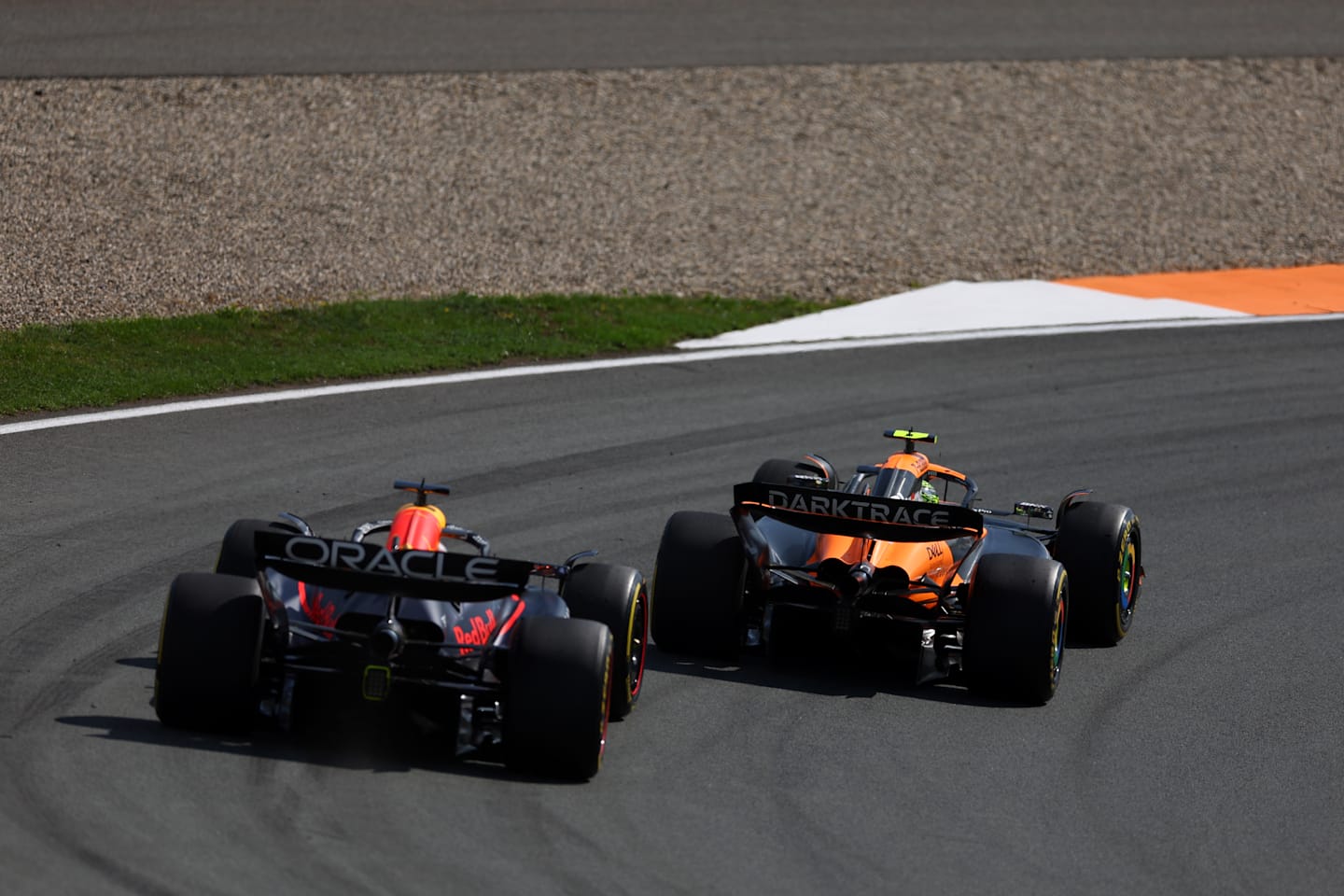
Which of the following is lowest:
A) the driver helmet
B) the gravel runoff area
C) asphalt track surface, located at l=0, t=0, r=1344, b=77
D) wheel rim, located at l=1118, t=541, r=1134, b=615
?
wheel rim, located at l=1118, t=541, r=1134, b=615

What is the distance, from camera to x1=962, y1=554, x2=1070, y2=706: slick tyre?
32.6 ft

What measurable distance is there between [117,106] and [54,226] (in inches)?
154

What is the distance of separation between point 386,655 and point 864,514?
9.71ft

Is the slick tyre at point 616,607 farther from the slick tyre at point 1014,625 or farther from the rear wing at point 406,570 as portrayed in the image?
the slick tyre at point 1014,625

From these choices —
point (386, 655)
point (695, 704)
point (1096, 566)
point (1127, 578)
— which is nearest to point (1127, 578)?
point (1127, 578)

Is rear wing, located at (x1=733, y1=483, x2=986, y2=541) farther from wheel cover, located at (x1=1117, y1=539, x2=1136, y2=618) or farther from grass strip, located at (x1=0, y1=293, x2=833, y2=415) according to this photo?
grass strip, located at (x1=0, y1=293, x2=833, y2=415)

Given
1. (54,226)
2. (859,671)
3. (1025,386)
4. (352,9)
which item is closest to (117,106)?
(54,226)

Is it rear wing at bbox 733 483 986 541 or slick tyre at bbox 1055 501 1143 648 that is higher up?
rear wing at bbox 733 483 986 541

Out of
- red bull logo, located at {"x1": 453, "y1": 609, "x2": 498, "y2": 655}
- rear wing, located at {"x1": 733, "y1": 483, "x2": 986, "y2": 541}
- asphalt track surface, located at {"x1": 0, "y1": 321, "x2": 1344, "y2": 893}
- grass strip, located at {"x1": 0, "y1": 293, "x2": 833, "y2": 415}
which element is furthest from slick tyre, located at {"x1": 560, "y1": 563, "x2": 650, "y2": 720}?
grass strip, located at {"x1": 0, "y1": 293, "x2": 833, "y2": 415}

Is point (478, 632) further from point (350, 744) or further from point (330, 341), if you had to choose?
point (330, 341)

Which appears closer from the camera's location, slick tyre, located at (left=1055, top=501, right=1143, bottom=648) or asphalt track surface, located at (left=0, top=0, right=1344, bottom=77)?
slick tyre, located at (left=1055, top=501, right=1143, bottom=648)

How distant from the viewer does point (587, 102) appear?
27391 millimetres

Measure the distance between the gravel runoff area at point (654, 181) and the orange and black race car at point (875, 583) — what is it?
10354 millimetres

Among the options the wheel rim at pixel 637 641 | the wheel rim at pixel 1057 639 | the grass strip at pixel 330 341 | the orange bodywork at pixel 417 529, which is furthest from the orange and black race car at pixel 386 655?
the grass strip at pixel 330 341
